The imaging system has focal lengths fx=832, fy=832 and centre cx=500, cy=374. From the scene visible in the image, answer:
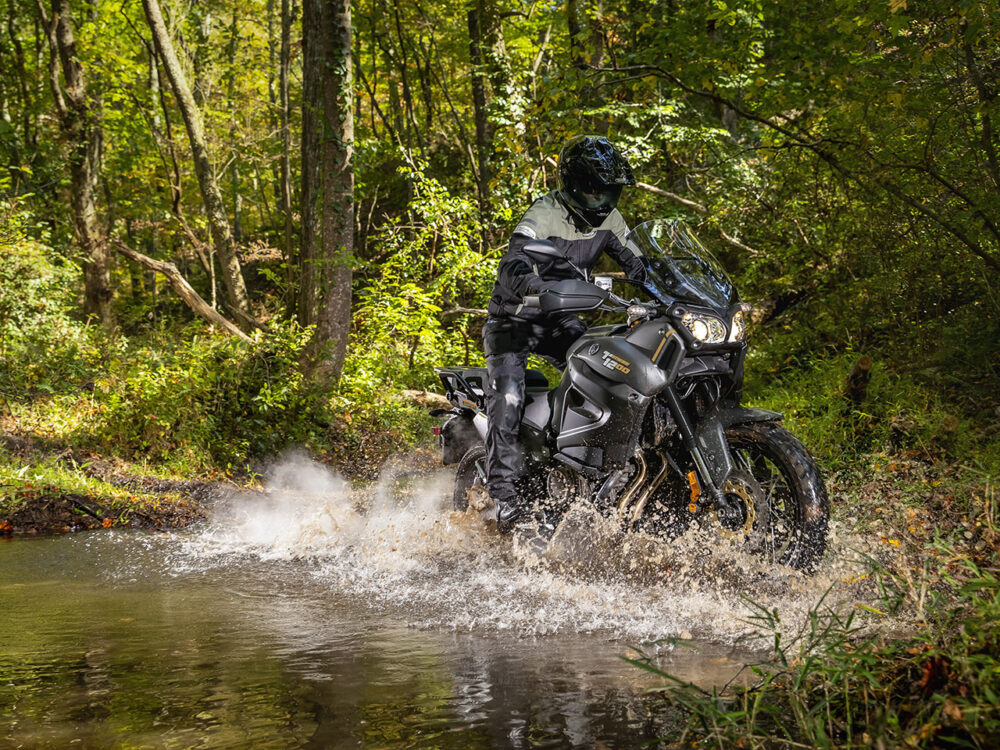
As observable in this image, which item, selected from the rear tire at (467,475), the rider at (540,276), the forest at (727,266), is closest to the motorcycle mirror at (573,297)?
the rider at (540,276)

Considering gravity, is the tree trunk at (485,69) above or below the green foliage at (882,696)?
above

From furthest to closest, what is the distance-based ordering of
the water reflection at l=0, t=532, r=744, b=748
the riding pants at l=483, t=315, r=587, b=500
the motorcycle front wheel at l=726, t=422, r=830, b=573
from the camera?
the riding pants at l=483, t=315, r=587, b=500 → the motorcycle front wheel at l=726, t=422, r=830, b=573 → the water reflection at l=0, t=532, r=744, b=748

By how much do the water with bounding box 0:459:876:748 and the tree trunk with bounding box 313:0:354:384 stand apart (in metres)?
4.97

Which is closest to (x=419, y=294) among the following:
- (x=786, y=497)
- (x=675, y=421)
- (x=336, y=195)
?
(x=336, y=195)

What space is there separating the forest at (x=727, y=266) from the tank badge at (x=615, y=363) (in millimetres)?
1687

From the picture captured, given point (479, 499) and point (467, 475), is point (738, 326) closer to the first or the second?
point (479, 499)

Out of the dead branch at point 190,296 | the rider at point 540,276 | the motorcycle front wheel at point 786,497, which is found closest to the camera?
the motorcycle front wheel at point 786,497

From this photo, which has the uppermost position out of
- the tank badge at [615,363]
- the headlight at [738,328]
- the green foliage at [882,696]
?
the headlight at [738,328]

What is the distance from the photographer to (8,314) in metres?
12.7

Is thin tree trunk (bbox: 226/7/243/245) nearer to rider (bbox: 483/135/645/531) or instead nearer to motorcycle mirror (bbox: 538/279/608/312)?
rider (bbox: 483/135/645/531)

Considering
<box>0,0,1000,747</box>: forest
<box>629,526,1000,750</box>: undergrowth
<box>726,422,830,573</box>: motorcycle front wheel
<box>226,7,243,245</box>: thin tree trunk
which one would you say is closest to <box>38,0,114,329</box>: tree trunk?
<box>0,0,1000,747</box>: forest

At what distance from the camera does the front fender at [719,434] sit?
4.35m

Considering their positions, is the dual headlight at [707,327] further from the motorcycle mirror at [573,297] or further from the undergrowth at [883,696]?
the undergrowth at [883,696]

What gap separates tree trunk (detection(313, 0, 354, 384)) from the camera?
34.8ft
